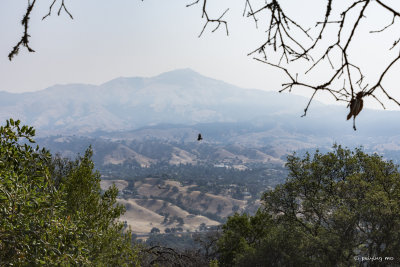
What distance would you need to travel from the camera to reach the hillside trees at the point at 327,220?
14023 millimetres

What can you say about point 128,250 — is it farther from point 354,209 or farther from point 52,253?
point 354,209

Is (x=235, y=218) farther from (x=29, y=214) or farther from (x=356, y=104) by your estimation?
(x=356, y=104)

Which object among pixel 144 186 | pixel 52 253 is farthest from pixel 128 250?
pixel 144 186

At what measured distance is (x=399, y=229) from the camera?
44.5ft

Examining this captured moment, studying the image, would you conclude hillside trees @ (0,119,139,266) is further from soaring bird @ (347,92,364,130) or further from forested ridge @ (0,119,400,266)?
soaring bird @ (347,92,364,130)

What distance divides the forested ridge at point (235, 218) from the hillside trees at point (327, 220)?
5 cm

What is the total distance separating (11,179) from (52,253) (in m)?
1.34

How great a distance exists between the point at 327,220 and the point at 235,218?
567cm

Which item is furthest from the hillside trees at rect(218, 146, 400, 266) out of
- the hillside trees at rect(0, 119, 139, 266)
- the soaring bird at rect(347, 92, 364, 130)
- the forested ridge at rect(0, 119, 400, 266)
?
the soaring bird at rect(347, 92, 364, 130)

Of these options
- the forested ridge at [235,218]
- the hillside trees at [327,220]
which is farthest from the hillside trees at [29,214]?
the hillside trees at [327,220]

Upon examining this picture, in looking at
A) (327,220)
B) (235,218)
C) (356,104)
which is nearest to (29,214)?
(356,104)

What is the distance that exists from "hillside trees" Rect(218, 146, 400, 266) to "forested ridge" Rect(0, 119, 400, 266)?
50 millimetres

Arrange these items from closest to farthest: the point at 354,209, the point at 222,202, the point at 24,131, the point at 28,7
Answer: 1. the point at 28,7
2. the point at 24,131
3. the point at 354,209
4. the point at 222,202

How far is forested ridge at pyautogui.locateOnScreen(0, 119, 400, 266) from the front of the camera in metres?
5.48
